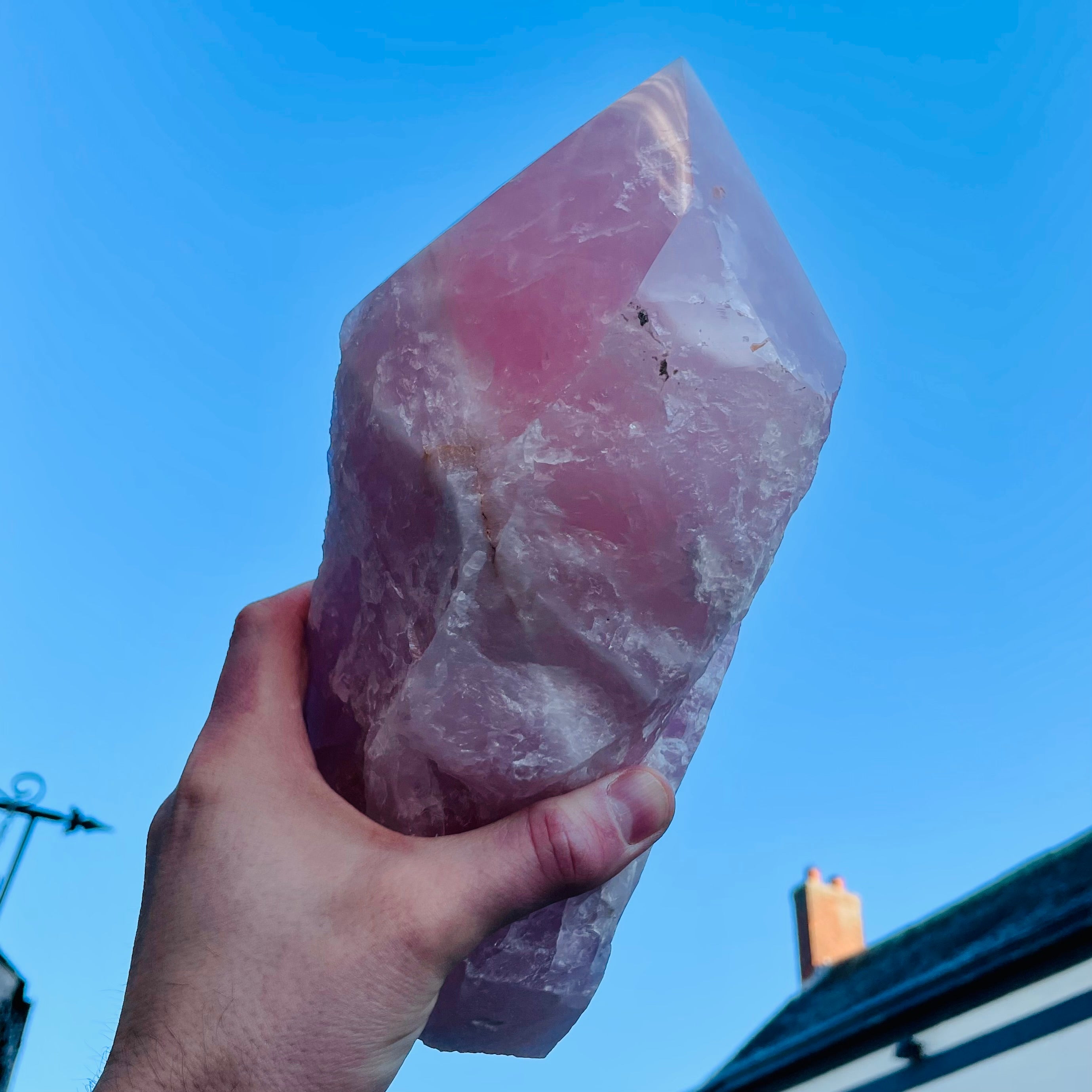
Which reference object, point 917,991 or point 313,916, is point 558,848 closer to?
point 313,916

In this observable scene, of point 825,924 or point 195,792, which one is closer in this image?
point 195,792

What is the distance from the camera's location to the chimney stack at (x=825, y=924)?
10.8 metres

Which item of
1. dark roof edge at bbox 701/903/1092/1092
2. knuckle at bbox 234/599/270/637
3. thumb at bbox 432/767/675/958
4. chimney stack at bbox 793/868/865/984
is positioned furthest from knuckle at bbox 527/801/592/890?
chimney stack at bbox 793/868/865/984

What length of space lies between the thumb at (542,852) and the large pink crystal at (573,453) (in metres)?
0.06

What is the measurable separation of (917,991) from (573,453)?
693 centimetres

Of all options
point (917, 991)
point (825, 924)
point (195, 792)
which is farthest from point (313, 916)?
point (825, 924)

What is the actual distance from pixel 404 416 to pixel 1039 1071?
19.9 ft

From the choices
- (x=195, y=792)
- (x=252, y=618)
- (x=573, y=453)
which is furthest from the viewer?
(x=252, y=618)

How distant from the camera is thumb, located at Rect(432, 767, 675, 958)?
1.07 metres

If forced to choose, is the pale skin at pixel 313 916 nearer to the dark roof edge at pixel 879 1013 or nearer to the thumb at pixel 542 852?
the thumb at pixel 542 852

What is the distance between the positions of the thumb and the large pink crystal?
0.19ft

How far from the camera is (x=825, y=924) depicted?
1112 centimetres

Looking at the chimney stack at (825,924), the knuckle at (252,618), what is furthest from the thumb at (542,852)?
the chimney stack at (825,924)

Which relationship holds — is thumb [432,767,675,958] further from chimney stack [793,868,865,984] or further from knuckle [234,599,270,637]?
chimney stack [793,868,865,984]
